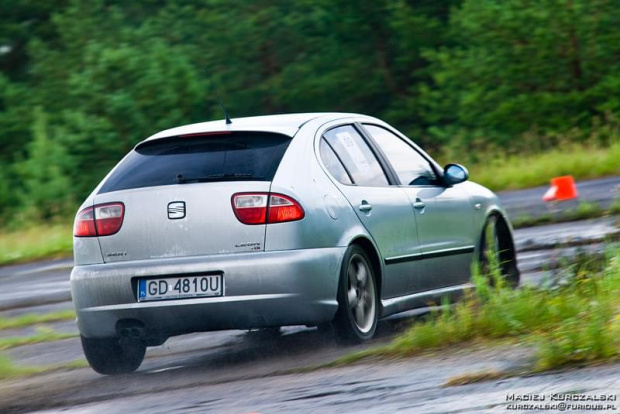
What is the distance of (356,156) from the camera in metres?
8.42

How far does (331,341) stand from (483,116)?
30927 mm

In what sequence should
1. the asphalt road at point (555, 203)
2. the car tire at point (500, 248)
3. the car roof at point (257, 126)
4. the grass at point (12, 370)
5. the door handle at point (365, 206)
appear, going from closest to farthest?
the car roof at point (257, 126) < the door handle at point (365, 206) < the grass at point (12, 370) < the car tire at point (500, 248) < the asphalt road at point (555, 203)

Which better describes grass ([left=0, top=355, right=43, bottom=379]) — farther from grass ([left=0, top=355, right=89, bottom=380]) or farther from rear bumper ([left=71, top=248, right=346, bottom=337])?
rear bumper ([left=71, top=248, right=346, bottom=337])

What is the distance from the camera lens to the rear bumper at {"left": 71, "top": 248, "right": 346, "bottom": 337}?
24.0 feet

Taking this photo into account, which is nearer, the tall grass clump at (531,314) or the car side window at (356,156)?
the tall grass clump at (531,314)

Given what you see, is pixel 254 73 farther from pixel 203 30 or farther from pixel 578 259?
pixel 578 259

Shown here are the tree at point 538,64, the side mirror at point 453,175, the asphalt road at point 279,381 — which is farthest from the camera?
the tree at point 538,64

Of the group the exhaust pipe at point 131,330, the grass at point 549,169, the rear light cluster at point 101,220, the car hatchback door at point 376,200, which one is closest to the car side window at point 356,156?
the car hatchback door at point 376,200

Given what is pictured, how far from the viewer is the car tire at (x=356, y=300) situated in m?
7.64

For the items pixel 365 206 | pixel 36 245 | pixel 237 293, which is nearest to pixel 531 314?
pixel 365 206

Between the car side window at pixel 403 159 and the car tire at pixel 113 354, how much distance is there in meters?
2.14

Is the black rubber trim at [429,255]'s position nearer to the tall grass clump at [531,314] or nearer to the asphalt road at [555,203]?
the tall grass clump at [531,314]

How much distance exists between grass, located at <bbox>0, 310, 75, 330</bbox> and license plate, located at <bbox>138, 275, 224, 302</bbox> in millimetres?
3976

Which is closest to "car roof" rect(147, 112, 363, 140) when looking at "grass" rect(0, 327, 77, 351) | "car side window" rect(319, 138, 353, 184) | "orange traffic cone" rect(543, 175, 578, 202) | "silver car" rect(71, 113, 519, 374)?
"silver car" rect(71, 113, 519, 374)
